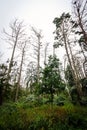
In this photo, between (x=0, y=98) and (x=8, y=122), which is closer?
(x=8, y=122)

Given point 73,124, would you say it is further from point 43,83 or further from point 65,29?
point 65,29

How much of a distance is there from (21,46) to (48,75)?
34.7 feet

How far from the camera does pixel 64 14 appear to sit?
20.2 metres

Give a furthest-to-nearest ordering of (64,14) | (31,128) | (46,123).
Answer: (64,14), (46,123), (31,128)

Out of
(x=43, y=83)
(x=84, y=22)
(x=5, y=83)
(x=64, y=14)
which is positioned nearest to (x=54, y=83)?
(x=43, y=83)

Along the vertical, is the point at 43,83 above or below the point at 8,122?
above

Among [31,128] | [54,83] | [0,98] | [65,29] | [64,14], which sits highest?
[64,14]

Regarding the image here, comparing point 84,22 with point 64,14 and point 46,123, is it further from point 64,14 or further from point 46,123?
point 46,123

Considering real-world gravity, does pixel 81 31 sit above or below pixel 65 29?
below

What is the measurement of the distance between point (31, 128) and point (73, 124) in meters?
2.65

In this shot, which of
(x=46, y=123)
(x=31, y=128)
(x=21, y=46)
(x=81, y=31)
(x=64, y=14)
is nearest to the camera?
(x=31, y=128)

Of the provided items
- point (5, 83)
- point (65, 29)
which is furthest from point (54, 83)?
point (65, 29)

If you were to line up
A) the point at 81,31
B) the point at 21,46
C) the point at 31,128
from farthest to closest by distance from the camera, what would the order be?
the point at 21,46 → the point at 81,31 → the point at 31,128

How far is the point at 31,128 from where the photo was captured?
8.02m
